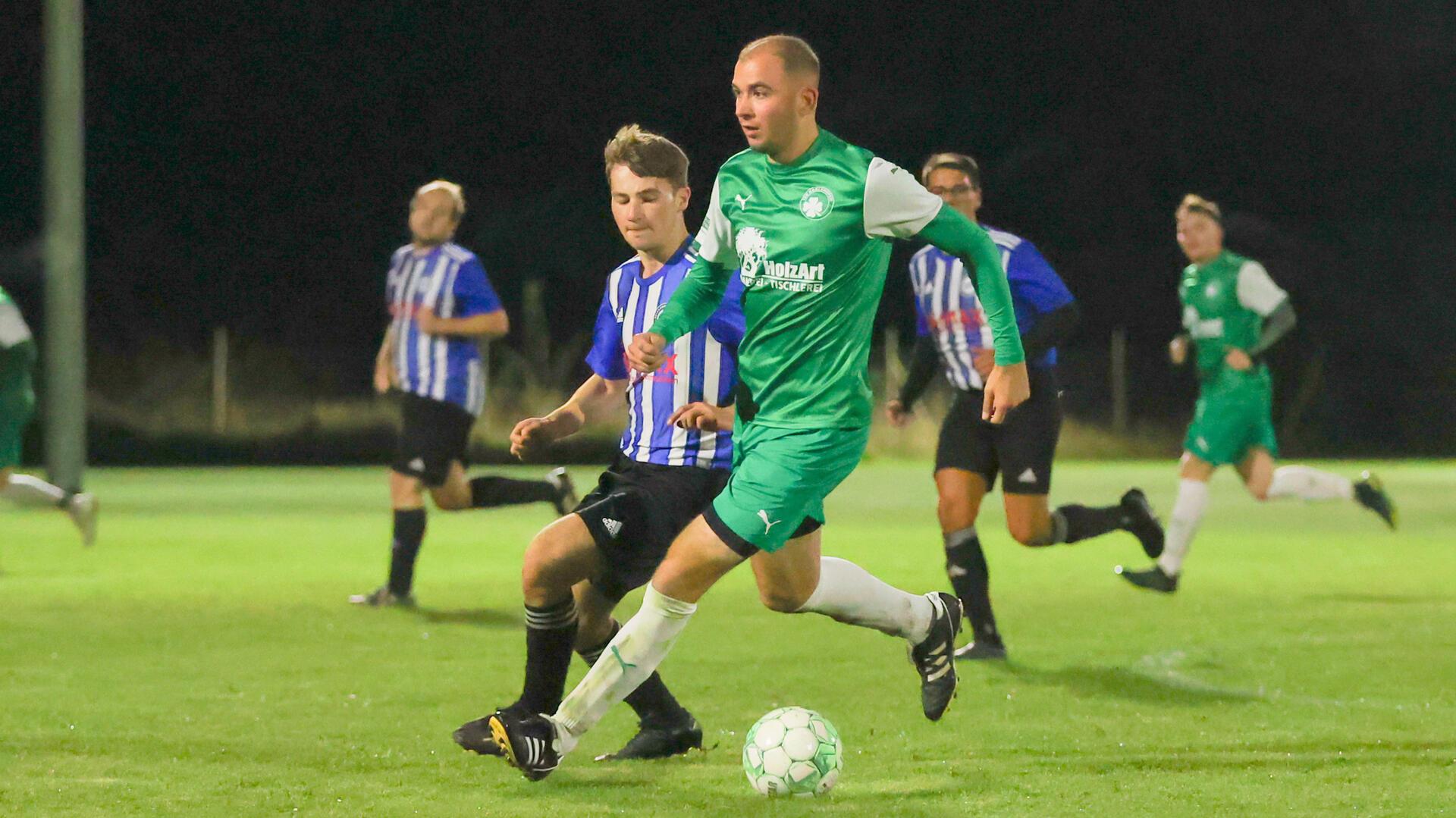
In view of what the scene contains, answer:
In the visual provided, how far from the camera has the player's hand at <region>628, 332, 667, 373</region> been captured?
190 inches

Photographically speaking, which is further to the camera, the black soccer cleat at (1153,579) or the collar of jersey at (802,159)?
the black soccer cleat at (1153,579)

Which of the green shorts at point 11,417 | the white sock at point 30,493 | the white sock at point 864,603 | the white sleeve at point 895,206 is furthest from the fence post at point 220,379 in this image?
the white sleeve at point 895,206

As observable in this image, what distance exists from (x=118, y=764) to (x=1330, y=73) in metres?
38.1

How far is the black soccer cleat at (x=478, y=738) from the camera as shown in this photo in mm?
5148

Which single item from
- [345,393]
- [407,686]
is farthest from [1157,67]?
[407,686]

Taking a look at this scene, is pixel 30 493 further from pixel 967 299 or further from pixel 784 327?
pixel 784 327

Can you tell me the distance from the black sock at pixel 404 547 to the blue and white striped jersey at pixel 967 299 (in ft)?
10.2

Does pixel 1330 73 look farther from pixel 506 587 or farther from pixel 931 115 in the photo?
pixel 506 587

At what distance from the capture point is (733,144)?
39719mm

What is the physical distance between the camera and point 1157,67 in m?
39.7

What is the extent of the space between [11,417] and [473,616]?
11.2 ft

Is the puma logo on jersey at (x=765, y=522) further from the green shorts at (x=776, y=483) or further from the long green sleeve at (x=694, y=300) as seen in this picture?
the long green sleeve at (x=694, y=300)

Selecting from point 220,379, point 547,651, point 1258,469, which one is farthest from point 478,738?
point 220,379

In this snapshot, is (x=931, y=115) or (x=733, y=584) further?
(x=931, y=115)
